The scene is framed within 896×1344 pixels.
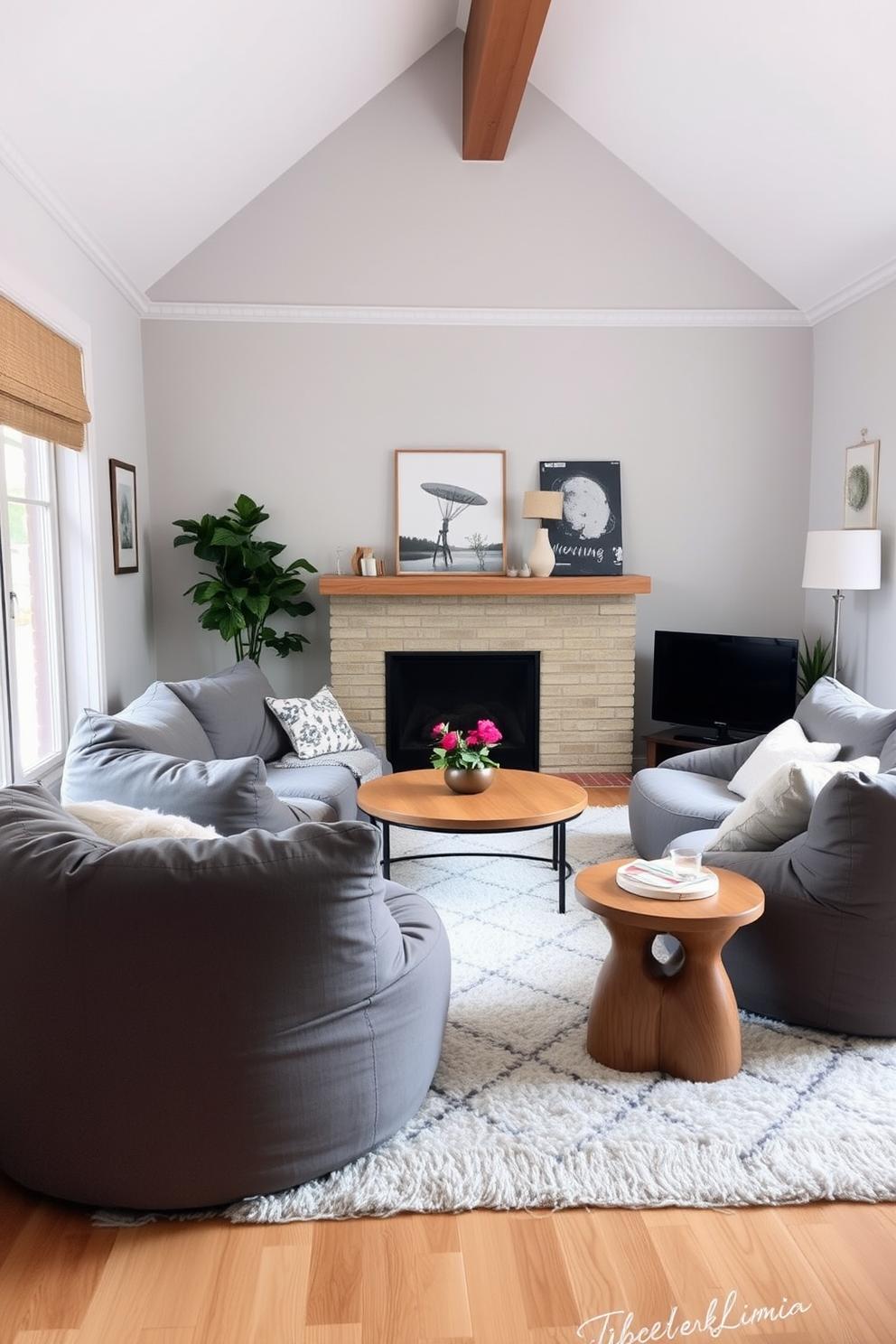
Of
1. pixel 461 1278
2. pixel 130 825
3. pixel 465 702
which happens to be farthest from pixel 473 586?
pixel 461 1278

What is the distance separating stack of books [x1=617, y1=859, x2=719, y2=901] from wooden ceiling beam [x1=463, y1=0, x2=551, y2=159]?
3.45 meters

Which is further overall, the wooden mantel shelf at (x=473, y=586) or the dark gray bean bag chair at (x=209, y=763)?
the wooden mantel shelf at (x=473, y=586)

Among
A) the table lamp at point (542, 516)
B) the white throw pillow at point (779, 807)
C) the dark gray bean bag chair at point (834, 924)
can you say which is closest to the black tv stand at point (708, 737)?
the table lamp at point (542, 516)

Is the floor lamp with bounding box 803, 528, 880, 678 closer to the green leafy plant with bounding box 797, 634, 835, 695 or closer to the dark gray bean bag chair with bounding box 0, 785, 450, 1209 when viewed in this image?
the green leafy plant with bounding box 797, 634, 835, 695

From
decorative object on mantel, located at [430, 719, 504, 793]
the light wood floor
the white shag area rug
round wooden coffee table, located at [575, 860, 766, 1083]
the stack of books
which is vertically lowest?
the light wood floor

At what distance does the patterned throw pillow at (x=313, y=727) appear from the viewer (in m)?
4.64

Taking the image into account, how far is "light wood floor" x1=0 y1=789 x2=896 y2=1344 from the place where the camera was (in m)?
1.76

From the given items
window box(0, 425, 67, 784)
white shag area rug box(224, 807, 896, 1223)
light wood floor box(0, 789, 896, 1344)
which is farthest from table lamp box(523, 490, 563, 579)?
light wood floor box(0, 789, 896, 1344)

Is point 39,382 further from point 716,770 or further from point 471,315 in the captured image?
point 716,770

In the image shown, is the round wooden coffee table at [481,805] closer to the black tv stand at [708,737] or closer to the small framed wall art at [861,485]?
the black tv stand at [708,737]

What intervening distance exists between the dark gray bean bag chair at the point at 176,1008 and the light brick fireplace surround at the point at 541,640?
3750 millimetres

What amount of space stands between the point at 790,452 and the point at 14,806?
5.15 meters

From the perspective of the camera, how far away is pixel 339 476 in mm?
5910

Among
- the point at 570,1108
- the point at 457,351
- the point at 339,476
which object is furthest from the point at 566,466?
the point at 570,1108
